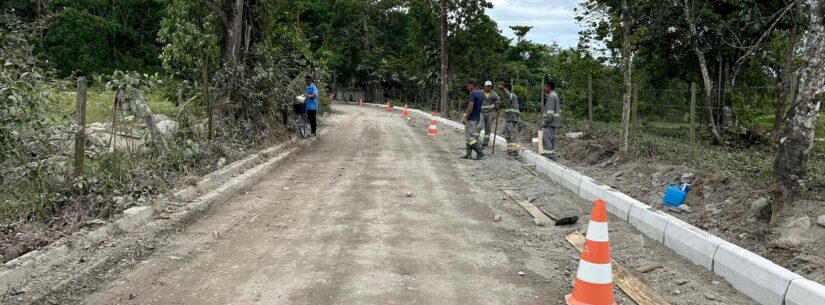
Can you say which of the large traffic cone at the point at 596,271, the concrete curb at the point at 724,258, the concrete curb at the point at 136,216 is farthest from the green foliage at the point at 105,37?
the large traffic cone at the point at 596,271

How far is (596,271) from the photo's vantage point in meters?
4.02

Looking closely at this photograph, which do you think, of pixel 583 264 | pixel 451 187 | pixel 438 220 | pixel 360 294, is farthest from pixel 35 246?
pixel 451 187

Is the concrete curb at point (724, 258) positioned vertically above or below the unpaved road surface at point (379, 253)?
above

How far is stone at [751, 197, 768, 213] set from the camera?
564cm

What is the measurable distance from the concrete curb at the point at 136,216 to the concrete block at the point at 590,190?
4985mm

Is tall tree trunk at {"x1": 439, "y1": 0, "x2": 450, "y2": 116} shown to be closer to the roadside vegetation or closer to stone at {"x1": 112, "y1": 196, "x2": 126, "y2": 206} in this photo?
the roadside vegetation

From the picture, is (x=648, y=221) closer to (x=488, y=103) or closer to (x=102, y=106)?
(x=488, y=103)

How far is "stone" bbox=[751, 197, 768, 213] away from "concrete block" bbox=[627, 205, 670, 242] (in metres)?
0.85

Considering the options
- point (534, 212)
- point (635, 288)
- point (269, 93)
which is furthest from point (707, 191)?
point (269, 93)

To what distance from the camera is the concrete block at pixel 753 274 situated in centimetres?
410

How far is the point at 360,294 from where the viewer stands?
13.8 feet

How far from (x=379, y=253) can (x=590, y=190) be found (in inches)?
149

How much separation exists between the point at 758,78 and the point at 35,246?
72.0 feet

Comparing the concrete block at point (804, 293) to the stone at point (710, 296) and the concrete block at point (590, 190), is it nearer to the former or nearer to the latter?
the stone at point (710, 296)
